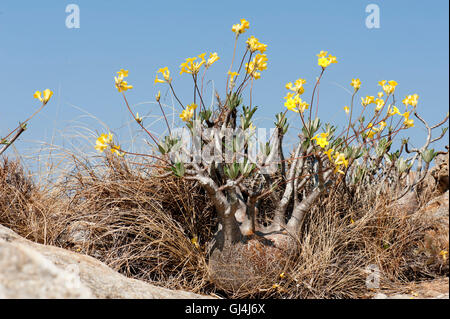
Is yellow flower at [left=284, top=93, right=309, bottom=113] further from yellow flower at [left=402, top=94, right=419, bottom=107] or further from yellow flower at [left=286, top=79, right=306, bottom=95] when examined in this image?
yellow flower at [left=402, top=94, right=419, bottom=107]

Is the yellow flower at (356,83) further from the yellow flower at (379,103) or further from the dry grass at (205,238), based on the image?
the dry grass at (205,238)

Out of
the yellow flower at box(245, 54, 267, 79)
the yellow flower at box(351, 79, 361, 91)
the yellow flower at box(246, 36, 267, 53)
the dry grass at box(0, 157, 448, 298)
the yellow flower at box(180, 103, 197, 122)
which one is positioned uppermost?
the yellow flower at box(246, 36, 267, 53)

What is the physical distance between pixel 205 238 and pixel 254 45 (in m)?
1.52

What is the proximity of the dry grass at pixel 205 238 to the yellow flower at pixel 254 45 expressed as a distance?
1180mm

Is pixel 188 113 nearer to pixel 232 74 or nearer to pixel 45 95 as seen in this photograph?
pixel 232 74

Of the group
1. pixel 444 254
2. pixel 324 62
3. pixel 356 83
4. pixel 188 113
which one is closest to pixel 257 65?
pixel 324 62

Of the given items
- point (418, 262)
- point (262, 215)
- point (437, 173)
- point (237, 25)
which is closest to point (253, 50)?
point (237, 25)

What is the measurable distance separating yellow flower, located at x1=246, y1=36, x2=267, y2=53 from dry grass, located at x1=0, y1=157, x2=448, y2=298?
3.87ft

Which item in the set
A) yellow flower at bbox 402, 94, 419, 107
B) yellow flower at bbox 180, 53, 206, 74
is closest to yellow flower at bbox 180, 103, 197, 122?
yellow flower at bbox 180, 53, 206, 74

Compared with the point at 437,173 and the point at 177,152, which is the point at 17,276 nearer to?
the point at 177,152

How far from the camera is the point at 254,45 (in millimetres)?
3420

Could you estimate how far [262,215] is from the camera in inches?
158

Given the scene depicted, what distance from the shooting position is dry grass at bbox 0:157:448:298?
3.47m

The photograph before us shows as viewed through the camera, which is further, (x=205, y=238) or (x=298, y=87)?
(x=205, y=238)
